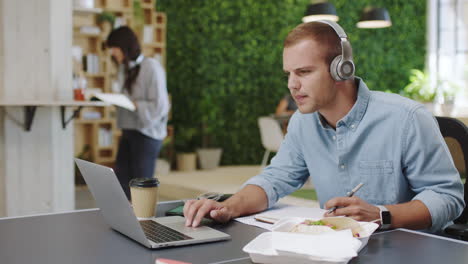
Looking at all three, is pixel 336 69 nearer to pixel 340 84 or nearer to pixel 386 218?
pixel 340 84

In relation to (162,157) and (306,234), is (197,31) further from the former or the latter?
(306,234)

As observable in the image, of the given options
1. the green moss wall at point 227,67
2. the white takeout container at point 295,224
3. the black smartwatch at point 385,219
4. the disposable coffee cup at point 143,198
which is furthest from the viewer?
the green moss wall at point 227,67

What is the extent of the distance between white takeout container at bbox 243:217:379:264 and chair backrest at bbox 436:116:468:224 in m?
0.68

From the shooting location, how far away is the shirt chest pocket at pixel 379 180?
5.38ft

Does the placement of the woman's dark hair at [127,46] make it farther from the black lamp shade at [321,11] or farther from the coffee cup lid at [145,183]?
the black lamp shade at [321,11]

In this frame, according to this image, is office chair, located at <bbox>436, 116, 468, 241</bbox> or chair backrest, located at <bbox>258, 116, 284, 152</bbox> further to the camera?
chair backrest, located at <bbox>258, 116, 284, 152</bbox>

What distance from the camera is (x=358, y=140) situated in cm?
166

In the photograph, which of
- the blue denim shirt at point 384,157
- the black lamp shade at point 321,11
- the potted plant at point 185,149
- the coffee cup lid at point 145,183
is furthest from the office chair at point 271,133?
the coffee cup lid at point 145,183

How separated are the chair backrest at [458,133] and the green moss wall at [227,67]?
6.41 m

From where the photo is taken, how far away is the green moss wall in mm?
Answer: 8203

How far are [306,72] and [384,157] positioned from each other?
33 cm

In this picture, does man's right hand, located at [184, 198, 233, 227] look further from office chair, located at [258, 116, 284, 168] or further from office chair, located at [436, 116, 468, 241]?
office chair, located at [258, 116, 284, 168]

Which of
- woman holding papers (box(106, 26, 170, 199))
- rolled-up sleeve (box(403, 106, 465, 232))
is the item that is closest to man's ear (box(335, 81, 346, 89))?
rolled-up sleeve (box(403, 106, 465, 232))

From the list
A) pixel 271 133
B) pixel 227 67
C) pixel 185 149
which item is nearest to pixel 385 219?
pixel 271 133
